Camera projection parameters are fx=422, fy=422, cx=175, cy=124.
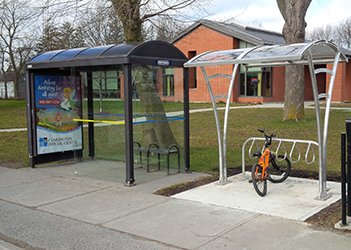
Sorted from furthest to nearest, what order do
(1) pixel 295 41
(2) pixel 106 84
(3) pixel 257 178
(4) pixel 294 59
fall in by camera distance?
1. (1) pixel 295 41
2. (2) pixel 106 84
3. (3) pixel 257 178
4. (4) pixel 294 59

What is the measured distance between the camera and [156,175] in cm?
823

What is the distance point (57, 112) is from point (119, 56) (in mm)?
3114

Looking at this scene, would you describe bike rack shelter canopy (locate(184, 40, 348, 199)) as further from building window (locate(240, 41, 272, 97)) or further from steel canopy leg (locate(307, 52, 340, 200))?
building window (locate(240, 41, 272, 97))

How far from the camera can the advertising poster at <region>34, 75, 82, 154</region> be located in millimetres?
9266

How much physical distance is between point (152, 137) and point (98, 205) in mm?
3292

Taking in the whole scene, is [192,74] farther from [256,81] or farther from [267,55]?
[267,55]

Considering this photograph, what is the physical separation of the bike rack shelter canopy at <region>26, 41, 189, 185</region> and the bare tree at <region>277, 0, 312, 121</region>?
28.7ft

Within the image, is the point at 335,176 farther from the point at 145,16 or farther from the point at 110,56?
the point at 145,16

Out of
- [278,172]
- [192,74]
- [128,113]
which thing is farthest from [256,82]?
[128,113]

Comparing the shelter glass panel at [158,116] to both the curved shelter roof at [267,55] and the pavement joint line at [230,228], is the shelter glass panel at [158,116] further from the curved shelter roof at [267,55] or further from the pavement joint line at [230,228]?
the pavement joint line at [230,228]

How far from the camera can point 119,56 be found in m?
7.14

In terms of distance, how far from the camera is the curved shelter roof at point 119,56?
7211mm

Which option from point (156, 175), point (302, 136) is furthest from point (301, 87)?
point (156, 175)

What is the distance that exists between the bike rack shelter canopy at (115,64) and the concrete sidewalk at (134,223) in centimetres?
107
